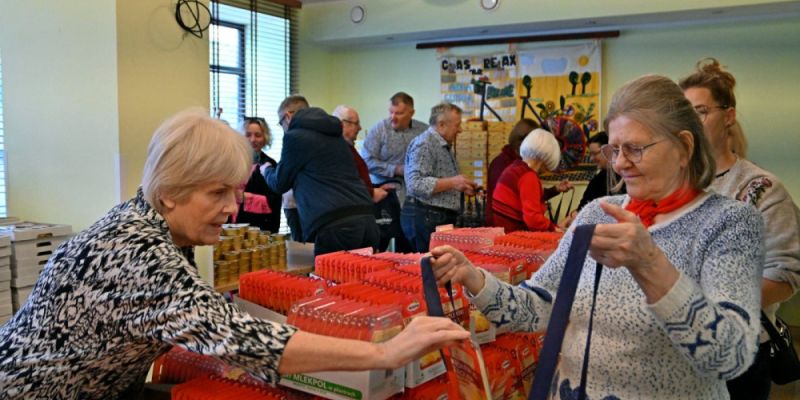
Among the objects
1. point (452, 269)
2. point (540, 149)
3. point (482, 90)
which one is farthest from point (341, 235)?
point (482, 90)

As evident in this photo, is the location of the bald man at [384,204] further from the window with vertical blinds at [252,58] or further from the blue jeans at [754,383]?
the blue jeans at [754,383]

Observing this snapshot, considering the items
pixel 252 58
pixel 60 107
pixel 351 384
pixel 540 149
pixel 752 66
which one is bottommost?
pixel 351 384

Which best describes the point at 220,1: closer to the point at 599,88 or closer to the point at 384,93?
the point at 384,93

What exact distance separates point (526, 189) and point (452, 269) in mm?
2520

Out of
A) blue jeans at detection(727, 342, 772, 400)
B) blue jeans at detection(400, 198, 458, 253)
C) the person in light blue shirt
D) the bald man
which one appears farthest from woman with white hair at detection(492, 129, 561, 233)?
blue jeans at detection(727, 342, 772, 400)

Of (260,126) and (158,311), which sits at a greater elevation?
(260,126)

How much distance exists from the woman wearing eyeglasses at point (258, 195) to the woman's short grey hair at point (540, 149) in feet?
5.90

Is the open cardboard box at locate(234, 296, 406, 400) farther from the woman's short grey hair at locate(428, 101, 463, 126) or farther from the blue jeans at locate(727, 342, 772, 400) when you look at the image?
the woman's short grey hair at locate(428, 101, 463, 126)

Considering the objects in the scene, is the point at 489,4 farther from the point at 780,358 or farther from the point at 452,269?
the point at 452,269

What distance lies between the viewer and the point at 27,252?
3373mm

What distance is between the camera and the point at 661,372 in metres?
1.39

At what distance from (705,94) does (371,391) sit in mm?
1468

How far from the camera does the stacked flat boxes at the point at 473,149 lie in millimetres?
6793

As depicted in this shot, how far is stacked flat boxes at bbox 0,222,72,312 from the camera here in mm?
3328
